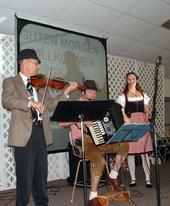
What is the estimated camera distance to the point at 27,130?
229cm

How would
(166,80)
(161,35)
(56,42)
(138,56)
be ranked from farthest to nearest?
(166,80) → (138,56) → (161,35) → (56,42)

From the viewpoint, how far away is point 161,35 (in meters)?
5.23

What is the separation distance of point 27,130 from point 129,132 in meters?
0.95

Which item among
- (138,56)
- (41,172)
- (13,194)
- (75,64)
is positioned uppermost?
(138,56)

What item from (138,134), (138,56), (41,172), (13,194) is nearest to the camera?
(41,172)

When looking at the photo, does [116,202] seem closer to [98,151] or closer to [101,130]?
[98,151]

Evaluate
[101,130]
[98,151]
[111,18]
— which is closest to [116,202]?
[98,151]

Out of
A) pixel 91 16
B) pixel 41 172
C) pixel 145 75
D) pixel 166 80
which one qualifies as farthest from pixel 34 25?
pixel 166 80

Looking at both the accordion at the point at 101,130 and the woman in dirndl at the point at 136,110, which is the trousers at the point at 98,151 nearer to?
A: the accordion at the point at 101,130

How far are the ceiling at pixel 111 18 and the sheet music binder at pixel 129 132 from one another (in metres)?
1.86

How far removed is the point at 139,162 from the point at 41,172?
3.43 metres

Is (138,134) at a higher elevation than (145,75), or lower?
lower

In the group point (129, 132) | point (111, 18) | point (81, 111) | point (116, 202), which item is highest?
point (111, 18)

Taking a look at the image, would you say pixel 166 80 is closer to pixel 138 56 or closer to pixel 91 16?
pixel 138 56
